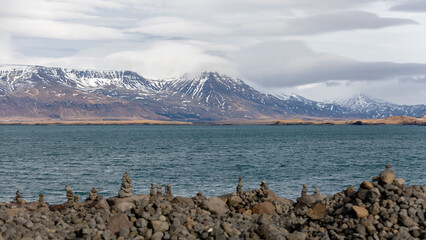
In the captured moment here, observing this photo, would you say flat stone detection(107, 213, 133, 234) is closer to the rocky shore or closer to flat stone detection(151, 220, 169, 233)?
the rocky shore

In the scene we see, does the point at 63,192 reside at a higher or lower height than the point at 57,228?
lower

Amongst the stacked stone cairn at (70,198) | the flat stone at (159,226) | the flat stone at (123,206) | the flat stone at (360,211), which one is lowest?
the stacked stone cairn at (70,198)

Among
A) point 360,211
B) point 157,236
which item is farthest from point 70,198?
point 360,211

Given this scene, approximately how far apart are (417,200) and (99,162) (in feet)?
256

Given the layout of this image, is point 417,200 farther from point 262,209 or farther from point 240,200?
point 240,200

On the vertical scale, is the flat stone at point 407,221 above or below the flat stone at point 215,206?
above

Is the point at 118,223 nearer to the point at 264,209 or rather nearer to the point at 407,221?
the point at 264,209

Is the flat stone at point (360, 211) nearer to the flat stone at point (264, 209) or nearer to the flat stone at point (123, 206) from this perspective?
the flat stone at point (264, 209)

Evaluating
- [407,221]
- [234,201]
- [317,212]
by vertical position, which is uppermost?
[407,221]

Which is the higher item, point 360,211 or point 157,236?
point 360,211

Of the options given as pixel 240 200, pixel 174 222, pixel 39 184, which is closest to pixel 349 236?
pixel 174 222

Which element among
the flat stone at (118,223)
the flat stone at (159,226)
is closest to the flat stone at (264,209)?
the flat stone at (118,223)

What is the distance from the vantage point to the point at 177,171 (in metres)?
76.6

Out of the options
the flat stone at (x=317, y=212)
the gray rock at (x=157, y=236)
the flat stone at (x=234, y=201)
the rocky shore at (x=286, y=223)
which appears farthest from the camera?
the flat stone at (x=234, y=201)
